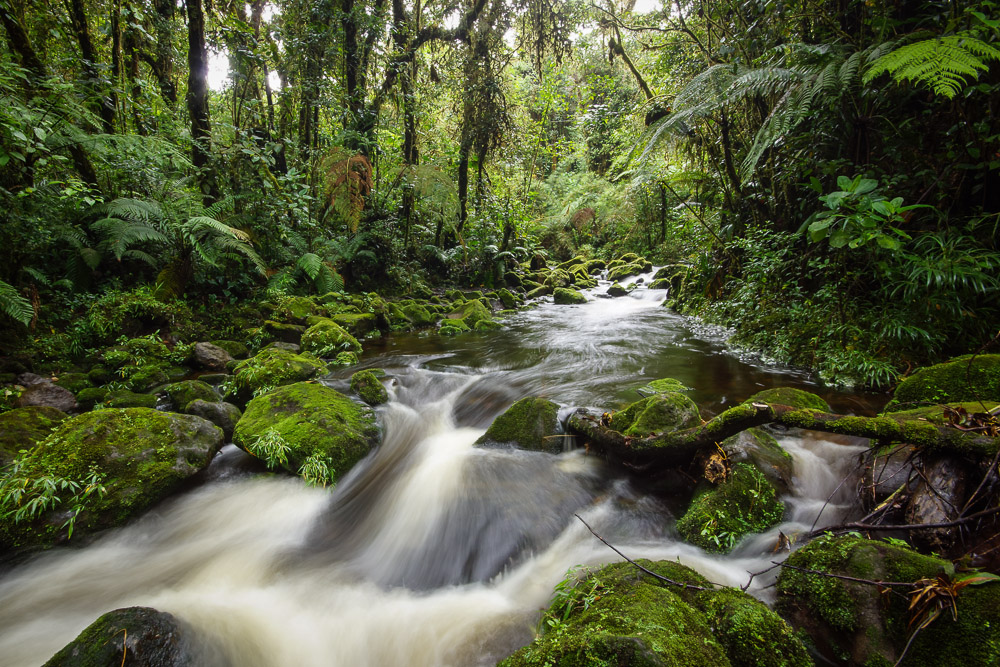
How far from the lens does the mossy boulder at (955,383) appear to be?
261 centimetres

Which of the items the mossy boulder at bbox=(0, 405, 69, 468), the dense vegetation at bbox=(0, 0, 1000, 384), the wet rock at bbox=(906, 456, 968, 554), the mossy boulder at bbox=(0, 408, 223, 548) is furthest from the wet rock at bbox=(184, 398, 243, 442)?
the wet rock at bbox=(906, 456, 968, 554)

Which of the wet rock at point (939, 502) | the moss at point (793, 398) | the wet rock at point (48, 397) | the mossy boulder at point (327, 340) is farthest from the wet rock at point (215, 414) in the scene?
the wet rock at point (939, 502)

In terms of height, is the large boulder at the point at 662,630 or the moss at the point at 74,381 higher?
the moss at the point at 74,381

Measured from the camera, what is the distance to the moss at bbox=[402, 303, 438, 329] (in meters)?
9.06

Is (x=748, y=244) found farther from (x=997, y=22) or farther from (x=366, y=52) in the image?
(x=366, y=52)

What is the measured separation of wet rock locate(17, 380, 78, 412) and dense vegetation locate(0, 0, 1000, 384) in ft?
2.41

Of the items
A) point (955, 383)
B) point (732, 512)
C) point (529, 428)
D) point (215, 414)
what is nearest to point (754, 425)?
point (732, 512)

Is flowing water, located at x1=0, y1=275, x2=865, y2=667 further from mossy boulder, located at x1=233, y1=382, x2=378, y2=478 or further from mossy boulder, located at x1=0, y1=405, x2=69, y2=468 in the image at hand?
mossy boulder, located at x1=0, y1=405, x2=69, y2=468

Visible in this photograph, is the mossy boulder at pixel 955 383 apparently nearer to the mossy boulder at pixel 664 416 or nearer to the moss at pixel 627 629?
the mossy boulder at pixel 664 416

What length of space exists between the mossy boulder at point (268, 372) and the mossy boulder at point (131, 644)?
10.1ft

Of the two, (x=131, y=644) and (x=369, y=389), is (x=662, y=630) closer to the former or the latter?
(x=131, y=644)

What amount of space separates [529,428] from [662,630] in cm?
234

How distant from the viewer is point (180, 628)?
1.89 metres

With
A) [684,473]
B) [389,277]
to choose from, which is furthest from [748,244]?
[389,277]
